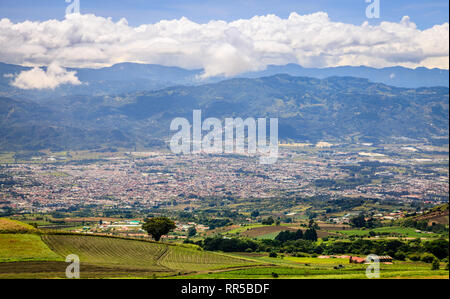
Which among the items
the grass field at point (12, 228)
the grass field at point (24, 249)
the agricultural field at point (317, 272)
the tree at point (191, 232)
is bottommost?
the tree at point (191, 232)

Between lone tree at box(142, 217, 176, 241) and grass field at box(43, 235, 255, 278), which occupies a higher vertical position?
lone tree at box(142, 217, 176, 241)


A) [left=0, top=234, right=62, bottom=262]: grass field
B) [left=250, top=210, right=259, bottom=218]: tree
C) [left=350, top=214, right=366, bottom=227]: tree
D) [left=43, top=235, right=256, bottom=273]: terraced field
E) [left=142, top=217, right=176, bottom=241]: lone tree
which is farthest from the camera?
[left=250, top=210, right=259, bottom=218]: tree

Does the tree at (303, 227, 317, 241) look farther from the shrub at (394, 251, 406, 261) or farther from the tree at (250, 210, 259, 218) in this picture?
the tree at (250, 210, 259, 218)

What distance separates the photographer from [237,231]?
53.1 meters

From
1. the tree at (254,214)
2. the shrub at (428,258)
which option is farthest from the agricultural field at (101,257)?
the tree at (254,214)

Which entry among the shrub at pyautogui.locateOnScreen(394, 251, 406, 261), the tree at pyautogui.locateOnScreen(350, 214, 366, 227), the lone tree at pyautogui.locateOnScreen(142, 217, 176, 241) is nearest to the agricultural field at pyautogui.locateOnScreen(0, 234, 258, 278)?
the lone tree at pyautogui.locateOnScreen(142, 217, 176, 241)

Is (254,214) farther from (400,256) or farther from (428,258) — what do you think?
(428,258)

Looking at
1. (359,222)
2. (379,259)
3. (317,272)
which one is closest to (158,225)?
(317,272)

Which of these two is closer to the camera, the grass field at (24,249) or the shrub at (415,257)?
the grass field at (24,249)

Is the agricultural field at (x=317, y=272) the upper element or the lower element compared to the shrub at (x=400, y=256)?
upper

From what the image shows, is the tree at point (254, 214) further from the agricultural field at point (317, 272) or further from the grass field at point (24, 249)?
the grass field at point (24, 249)
